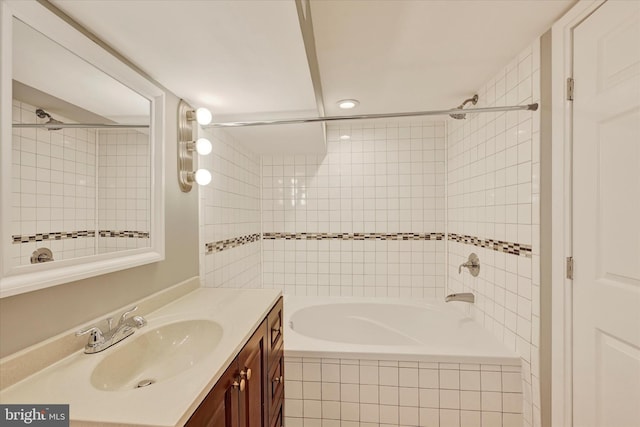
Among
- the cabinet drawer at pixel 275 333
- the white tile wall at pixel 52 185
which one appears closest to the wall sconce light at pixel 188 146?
the white tile wall at pixel 52 185

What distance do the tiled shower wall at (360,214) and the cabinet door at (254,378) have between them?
1695 mm

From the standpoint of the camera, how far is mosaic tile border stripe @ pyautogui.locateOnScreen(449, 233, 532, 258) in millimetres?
1580

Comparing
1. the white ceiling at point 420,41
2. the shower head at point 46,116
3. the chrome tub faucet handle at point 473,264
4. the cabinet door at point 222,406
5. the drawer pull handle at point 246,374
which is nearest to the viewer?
the cabinet door at point 222,406

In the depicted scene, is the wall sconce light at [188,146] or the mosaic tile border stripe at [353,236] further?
the mosaic tile border stripe at [353,236]

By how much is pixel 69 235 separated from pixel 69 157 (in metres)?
0.25

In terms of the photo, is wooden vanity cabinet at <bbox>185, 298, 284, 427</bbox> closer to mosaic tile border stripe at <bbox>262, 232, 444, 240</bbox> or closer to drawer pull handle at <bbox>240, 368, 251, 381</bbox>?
drawer pull handle at <bbox>240, 368, 251, 381</bbox>

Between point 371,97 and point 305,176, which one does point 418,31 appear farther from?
point 305,176

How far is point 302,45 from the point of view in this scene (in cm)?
110

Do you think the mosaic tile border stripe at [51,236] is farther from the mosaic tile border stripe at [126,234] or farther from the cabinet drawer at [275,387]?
the cabinet drawer at [275,387]

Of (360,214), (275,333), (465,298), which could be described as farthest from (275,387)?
(360,214)

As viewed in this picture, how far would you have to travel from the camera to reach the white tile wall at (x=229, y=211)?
1.85 metres

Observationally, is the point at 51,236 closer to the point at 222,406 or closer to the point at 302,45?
the point at 222,406

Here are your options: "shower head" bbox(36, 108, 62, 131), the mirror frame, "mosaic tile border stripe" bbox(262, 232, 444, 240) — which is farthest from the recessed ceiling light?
"shower head" bbox(36, 108, 62, 131)
